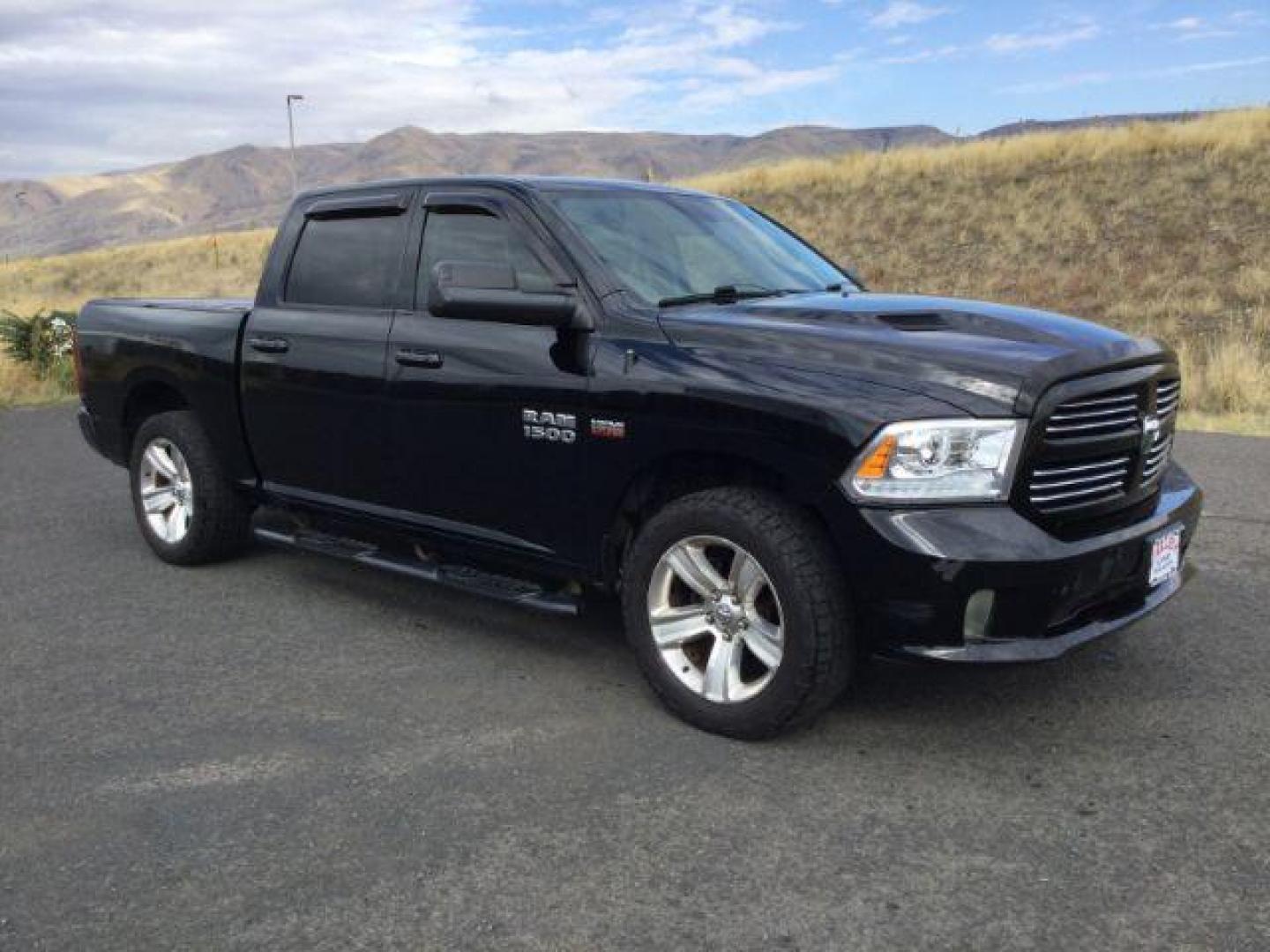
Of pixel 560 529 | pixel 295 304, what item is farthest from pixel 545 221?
pixel 295 304

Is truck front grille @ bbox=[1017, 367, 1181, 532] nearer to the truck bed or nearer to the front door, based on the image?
the front door

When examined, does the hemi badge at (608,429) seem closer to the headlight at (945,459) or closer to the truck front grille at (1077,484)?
the headlight at (945,459)

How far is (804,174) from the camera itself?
32844 mm

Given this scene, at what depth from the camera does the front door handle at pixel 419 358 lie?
4.50 meters

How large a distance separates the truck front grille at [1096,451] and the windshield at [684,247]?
1422 millimetres

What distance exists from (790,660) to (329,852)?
4.72 feet

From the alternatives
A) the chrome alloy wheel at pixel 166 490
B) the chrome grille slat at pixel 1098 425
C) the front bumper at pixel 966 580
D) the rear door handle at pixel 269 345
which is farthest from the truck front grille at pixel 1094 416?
the chrome alloy wheel at pixel 166 490

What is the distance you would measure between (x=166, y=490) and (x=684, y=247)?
10.4 feet

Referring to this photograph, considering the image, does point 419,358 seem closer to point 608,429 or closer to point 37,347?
point 608,429

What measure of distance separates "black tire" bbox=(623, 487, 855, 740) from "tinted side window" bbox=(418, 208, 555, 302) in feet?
3.52

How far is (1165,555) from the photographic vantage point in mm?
3896

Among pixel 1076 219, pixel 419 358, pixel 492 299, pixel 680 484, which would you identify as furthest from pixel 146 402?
pixel 1076 219

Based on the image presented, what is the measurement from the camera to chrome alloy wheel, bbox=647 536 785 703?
372cm

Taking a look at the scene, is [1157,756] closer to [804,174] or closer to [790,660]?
[790,660]
